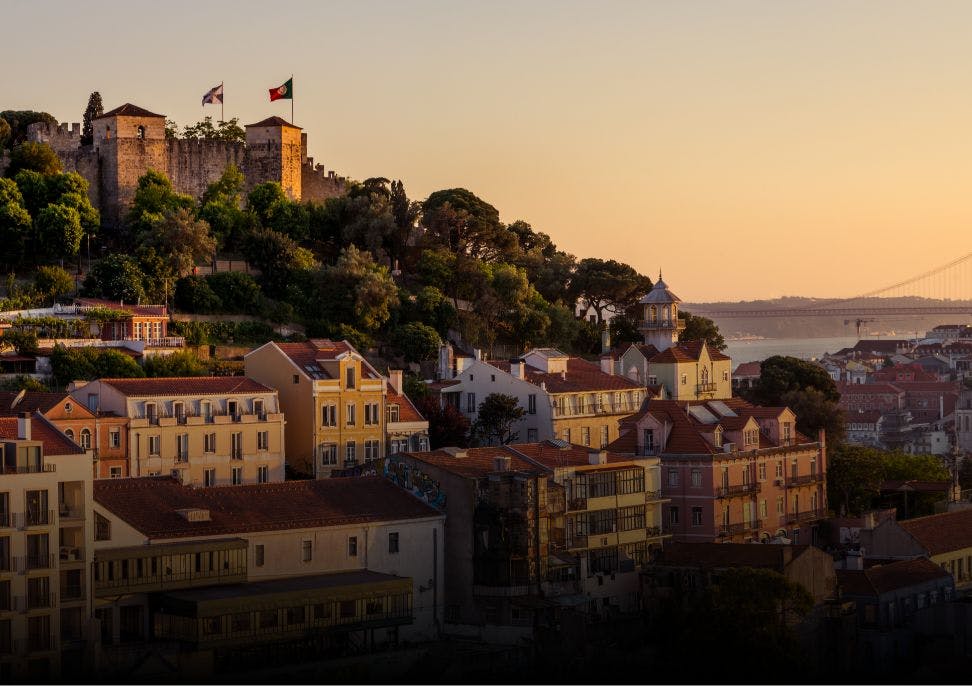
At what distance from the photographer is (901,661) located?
4959 centimetres

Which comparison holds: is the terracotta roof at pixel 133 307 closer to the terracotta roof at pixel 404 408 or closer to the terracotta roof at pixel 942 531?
the terracotta roof at pixel 404 408

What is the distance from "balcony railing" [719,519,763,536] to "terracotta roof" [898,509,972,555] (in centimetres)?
439

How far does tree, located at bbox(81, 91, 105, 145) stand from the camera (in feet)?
273

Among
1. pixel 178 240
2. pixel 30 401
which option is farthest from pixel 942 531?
pixel 178 240

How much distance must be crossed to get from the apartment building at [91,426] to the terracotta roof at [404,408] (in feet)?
31.1

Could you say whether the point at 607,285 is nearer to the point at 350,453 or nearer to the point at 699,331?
the point at 699,331

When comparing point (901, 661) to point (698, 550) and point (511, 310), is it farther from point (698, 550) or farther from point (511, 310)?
point (511, 310)

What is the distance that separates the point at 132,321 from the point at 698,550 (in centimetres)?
2369

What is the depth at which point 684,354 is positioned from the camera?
72125 millimetres

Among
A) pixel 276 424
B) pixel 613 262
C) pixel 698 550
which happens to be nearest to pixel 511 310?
pixel 613 262

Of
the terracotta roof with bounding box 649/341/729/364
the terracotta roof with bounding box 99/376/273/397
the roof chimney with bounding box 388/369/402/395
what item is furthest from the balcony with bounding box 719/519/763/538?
the terracotta roof with bounding box 99/376/273/397

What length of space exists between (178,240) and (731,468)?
79.5ft

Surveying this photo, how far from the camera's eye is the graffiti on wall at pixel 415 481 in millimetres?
47875

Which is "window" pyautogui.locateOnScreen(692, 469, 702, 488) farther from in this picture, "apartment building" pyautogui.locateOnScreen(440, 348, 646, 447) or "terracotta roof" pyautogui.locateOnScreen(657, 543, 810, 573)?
"apartment building" pyautogui.locateOnScreen(440, 348, 646, 447)
